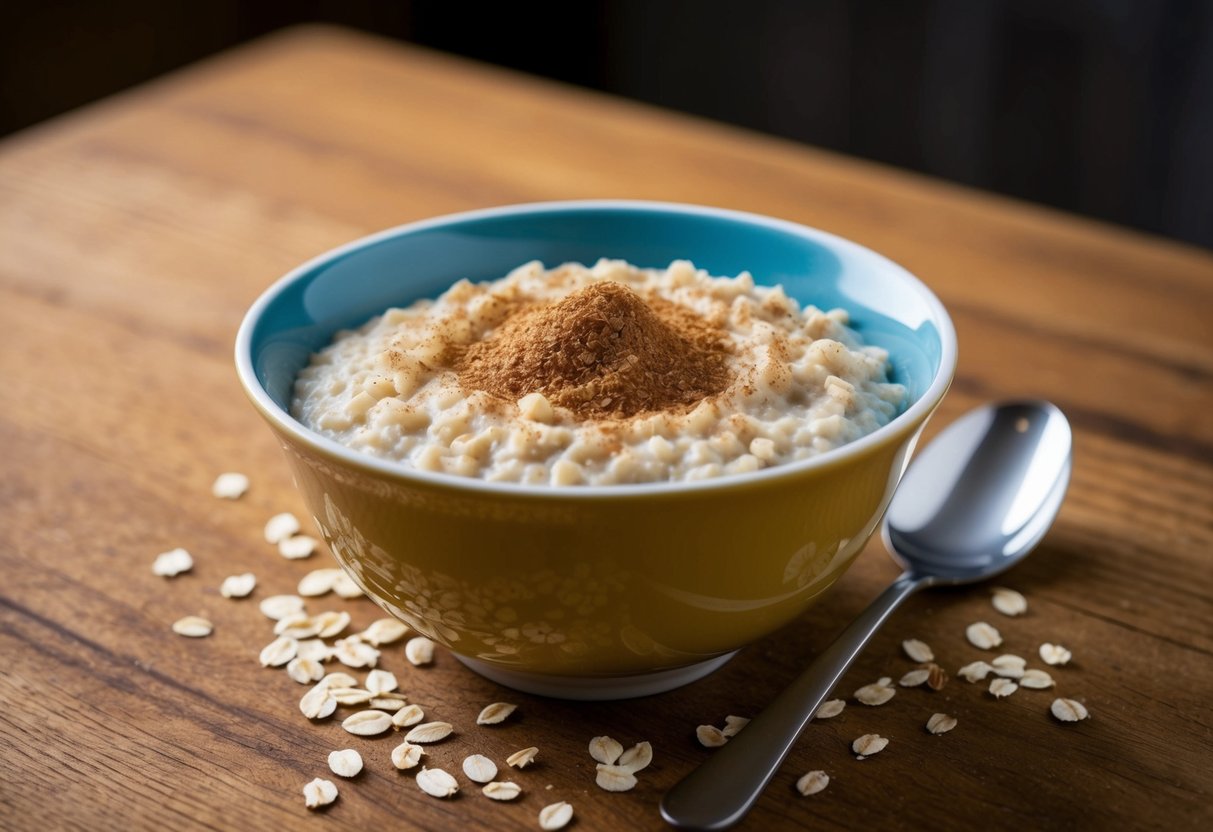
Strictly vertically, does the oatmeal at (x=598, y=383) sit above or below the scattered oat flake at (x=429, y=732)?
above

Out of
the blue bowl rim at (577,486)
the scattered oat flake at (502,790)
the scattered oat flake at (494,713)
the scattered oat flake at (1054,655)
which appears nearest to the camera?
the blue bowl rim at (577,486)

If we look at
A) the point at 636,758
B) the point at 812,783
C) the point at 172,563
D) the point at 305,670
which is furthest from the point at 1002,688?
the point at 172,563

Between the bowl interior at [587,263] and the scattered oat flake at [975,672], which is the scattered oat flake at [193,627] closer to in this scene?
the bowl interior at [587,263]

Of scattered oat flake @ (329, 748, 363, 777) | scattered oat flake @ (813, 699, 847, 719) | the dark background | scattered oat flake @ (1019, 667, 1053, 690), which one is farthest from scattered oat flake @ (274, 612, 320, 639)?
the dark background

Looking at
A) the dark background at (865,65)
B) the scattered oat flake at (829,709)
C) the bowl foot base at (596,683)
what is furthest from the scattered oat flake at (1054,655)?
the dark background at (865,65)

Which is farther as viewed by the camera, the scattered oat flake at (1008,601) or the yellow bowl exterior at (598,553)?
the scattered oat flake at (1008,601)

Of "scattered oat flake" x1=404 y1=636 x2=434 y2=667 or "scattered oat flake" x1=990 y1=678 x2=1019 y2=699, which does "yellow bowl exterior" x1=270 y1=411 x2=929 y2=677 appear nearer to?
"scattered oat flake" x1=404 y1=636 x2=434 y2=667

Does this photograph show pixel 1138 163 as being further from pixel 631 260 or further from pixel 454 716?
pixel 454 716
